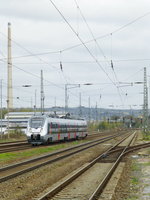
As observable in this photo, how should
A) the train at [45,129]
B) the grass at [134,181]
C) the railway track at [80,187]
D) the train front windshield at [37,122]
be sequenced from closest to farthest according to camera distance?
the railway track at [80,187]
the grass at [134,181]
the train at [45,129]
the train front windshield at [37,122]

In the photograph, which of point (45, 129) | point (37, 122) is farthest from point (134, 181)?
point (37, 122)

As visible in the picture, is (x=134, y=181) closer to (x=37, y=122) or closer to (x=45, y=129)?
(x=45, y=129)

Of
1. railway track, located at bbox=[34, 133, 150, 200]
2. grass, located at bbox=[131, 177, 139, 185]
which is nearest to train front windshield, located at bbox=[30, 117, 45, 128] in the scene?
railway track, located at bbox=[34, 133, 150, 200]

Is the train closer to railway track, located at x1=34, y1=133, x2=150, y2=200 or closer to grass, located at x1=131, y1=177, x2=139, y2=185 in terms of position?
railway track, located at x1=34, y1=133, x2=150, y2=200

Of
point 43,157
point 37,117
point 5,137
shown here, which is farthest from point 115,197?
point 5,137

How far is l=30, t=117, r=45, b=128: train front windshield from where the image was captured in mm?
39156

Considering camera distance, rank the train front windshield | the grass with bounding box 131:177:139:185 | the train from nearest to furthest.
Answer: the grass with bounding box 131:177:139:185 → the train → the train front windshield

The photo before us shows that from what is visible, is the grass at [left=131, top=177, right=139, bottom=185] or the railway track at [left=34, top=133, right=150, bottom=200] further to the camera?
the grass at [left=131, top=177, right=139, bottom=185]

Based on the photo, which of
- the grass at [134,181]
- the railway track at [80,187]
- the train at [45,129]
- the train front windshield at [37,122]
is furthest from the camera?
the train front windshield at [37,122]

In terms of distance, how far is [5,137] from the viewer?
59.3 m

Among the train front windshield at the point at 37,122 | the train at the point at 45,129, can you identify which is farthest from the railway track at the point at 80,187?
the train front windshield at the point at 37,122

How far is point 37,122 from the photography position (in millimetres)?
39500

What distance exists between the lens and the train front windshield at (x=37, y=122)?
3916 cm

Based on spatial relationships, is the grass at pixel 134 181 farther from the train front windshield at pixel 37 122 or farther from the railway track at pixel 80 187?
the train front windshield at pixel 37 122
